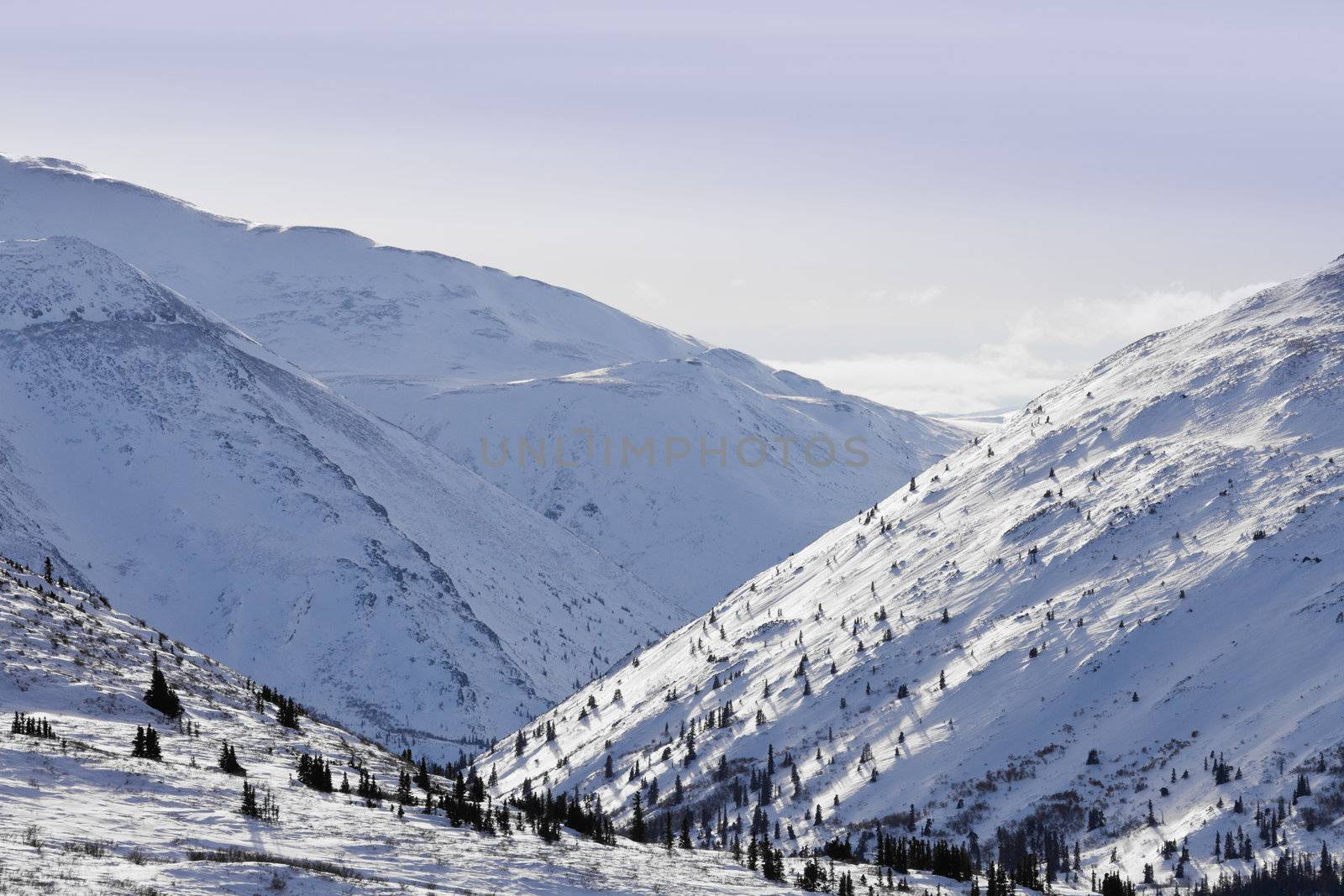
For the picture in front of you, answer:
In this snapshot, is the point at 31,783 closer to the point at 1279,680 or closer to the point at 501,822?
the point at 501,822

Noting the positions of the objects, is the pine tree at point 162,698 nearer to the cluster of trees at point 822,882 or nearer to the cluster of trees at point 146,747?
the cluster of trees at point 146,747

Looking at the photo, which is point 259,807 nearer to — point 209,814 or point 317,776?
point 209,814

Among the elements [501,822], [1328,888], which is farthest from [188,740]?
[1328,888]

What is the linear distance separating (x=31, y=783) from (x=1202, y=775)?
159 m

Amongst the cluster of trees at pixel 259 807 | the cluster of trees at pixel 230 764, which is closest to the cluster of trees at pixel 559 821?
the cluster of trees at pixel 259 807

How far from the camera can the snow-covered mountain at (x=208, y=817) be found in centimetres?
5853

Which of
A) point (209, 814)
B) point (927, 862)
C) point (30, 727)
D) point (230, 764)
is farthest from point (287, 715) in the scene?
point (927, 862)

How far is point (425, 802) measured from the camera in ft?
291

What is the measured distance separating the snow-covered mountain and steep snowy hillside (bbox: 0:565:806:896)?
157 mm

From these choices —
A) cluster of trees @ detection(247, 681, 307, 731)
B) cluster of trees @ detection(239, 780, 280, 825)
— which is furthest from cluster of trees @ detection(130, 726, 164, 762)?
cluster of trees @ detection(247, 681, 307, 731)

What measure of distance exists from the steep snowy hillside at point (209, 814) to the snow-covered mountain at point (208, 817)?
0.52 feet

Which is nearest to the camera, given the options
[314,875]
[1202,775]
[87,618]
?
[314,875]

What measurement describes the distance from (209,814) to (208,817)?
2.55 feet

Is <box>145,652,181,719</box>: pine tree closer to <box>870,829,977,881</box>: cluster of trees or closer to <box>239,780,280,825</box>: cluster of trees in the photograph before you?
<box>239,780,280,825</box>: cluster of trees
